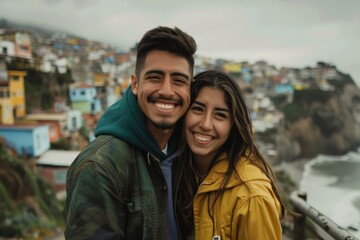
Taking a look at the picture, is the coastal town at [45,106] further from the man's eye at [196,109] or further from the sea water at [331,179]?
the sea water at [331,179]

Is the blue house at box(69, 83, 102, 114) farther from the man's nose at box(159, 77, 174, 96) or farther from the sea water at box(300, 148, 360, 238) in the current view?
the sea water at box(300, 148, 360, 238)

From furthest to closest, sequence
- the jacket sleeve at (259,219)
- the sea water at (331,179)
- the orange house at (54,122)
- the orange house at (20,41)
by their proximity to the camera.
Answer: the sea water at (331,179) → the orange house at (20,41) → the orange house at (54,122) → the jacket sleeve at (259,219)

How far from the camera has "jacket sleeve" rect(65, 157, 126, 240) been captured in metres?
1.07

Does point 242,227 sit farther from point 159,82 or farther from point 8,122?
point 8,122

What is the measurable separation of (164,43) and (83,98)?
56.1ft

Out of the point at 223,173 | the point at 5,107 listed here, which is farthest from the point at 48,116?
the point at 223,173

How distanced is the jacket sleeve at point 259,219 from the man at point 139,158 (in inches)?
12.5

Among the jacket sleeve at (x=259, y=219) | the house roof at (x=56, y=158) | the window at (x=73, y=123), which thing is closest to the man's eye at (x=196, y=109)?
the jacket sleeve at (x=259, y=219)

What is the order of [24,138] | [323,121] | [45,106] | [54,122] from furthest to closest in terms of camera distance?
[323,121] < [45,106] < [54,122] < [24,138]

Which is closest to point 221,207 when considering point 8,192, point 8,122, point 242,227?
point 242,227

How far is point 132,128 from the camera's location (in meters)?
1.31

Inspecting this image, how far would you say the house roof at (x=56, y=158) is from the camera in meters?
13.6

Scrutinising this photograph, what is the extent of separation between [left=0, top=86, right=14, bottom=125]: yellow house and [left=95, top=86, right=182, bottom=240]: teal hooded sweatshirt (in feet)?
44.4

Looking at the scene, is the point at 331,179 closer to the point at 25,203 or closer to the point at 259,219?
the point at 25,203
